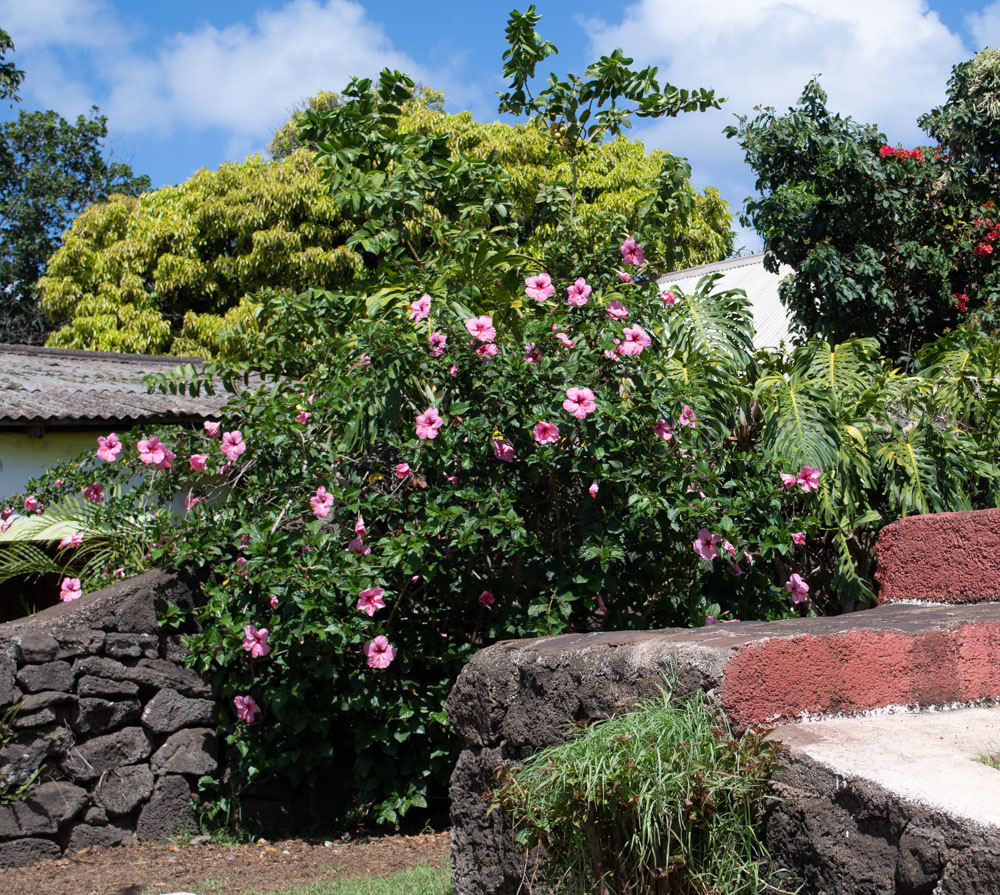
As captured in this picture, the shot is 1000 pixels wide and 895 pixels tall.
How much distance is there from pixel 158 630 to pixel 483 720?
281cm

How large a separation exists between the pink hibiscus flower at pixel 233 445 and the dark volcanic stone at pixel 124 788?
171 centimetres

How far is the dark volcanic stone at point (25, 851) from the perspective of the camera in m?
5.02

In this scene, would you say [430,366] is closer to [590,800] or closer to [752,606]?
[752,606]

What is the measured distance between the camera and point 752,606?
498cm

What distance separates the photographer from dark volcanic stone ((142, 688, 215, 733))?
5.40 meters

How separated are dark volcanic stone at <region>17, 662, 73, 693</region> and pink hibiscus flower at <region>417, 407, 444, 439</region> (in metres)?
2.28

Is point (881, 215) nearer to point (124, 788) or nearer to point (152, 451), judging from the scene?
point (152, 451)

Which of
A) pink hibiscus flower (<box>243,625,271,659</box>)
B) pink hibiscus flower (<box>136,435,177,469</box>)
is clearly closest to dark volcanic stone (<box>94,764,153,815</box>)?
pink hibiscus flower (<box>243,625,271,659</box>)

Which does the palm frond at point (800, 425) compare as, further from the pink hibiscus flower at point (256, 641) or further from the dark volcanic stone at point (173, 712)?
the dark volcanic stone at point (173, 712)

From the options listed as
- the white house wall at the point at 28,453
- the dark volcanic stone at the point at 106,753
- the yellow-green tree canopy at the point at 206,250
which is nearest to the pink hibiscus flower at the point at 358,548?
the dark volcanic stone at the point at 106,753

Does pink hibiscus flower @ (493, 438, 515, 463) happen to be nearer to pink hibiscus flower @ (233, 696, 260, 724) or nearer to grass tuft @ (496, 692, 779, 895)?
pink hibiscus flower @ (233, 696, 260, 724)

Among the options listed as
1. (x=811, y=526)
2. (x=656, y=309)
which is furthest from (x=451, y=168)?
(x=811, y=526)

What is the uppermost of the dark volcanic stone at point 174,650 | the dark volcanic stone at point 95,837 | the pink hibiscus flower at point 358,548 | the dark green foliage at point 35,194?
the dark green foliage at point 35,194

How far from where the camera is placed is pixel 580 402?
14.9 ft
